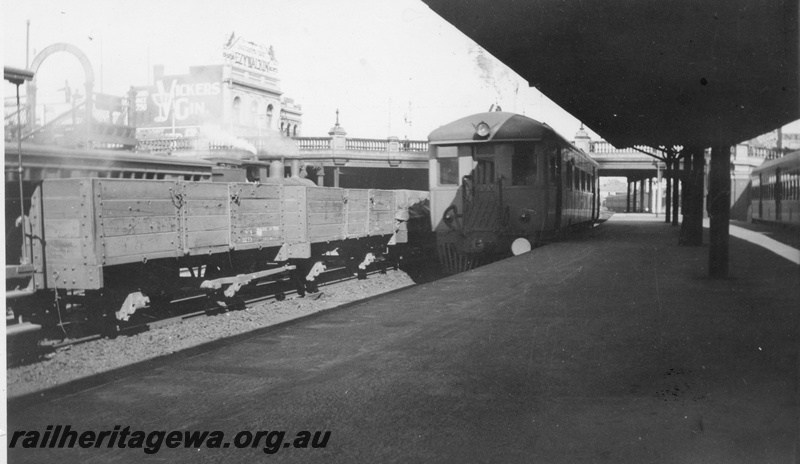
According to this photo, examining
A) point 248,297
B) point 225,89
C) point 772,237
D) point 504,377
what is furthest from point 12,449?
point 225,89

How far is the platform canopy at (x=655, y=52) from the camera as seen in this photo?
4414 millimetres

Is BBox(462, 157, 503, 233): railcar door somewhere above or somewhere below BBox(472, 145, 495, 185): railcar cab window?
below

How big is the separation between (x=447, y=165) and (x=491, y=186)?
3.74 feet

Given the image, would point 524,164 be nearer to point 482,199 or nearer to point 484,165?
point 484,165

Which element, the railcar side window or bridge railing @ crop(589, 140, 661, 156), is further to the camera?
bridge railing @ crop(589, 140, 661, 156)

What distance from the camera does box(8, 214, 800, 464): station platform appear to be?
2.74m

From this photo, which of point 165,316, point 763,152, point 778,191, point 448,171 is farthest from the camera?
point 763,152

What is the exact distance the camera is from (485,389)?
11.4 feet

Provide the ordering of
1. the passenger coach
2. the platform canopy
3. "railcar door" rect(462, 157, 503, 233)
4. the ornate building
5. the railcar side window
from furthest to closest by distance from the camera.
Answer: the ornate building, the railcar side window, "railcar door" rect(462, 157, 503, 233), the passenger coach, the platform canopy

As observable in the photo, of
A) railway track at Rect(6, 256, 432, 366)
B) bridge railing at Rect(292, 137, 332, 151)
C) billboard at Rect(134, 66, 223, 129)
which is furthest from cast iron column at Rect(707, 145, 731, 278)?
billboard at Rect(134, 66, 223, 129)

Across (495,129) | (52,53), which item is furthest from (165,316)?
(495,129)

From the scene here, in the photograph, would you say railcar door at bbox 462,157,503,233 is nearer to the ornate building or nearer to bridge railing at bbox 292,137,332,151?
the ornate building

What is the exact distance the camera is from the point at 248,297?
10.7 m

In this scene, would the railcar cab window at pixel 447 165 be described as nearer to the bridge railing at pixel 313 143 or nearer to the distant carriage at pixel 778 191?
the distant carriage at pixel 778 191
